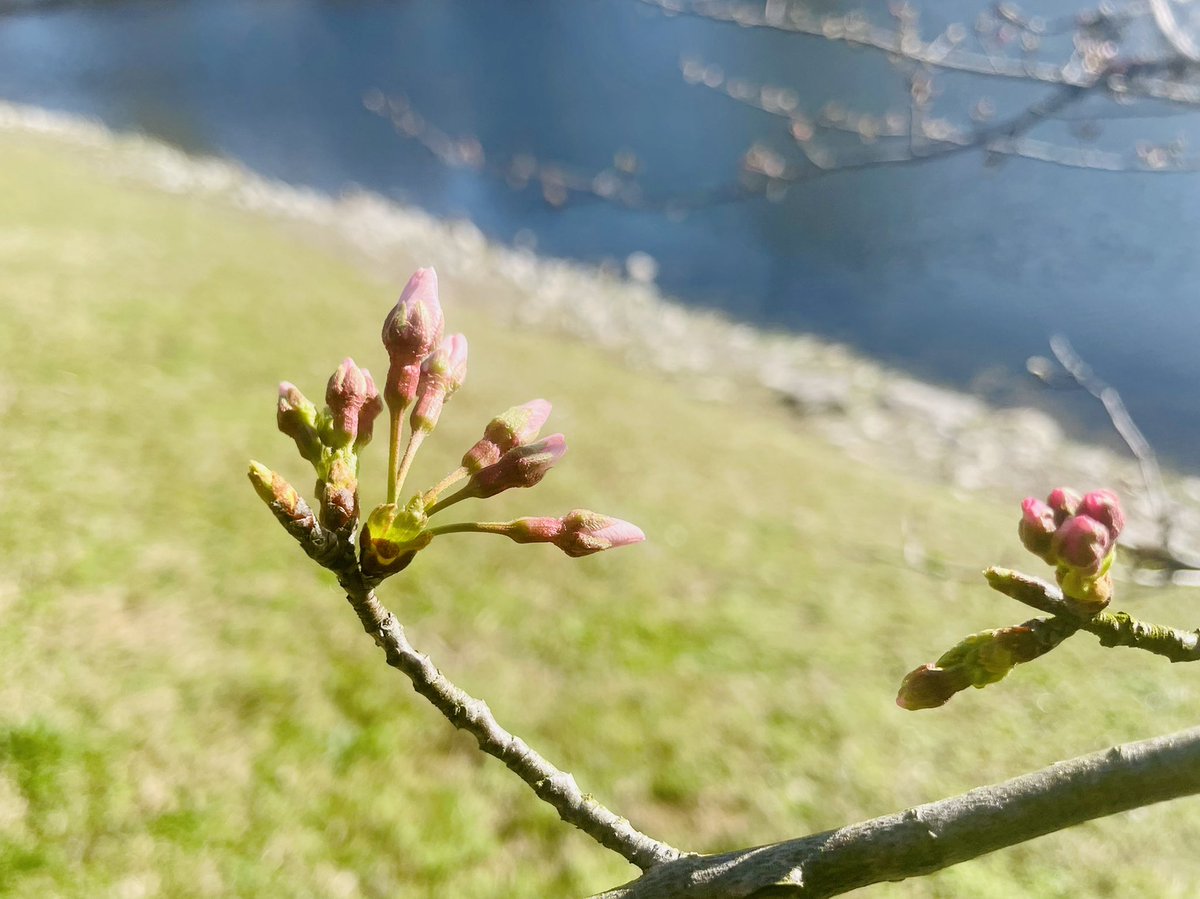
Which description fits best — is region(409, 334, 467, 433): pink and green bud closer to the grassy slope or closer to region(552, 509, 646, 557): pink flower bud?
region(552, 509, 646, 557): pink flower bud

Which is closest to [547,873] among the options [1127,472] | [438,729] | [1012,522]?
[438,729]

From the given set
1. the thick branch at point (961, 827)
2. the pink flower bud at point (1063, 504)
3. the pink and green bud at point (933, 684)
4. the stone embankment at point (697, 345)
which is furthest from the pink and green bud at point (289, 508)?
the stone embankment at point (697, 345)

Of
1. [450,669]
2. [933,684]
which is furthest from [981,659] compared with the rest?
[450,669]

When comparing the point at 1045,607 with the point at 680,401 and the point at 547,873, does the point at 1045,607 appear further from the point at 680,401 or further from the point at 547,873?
the point at 680,401

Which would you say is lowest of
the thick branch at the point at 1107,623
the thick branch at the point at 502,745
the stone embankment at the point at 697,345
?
the stone embankment at the point at 697,345

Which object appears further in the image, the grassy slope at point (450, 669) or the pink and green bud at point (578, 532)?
the grassy slope at point (450, 669)

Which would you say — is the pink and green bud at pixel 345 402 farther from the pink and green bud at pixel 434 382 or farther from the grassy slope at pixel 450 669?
the grassy slope at pixel 450 669
